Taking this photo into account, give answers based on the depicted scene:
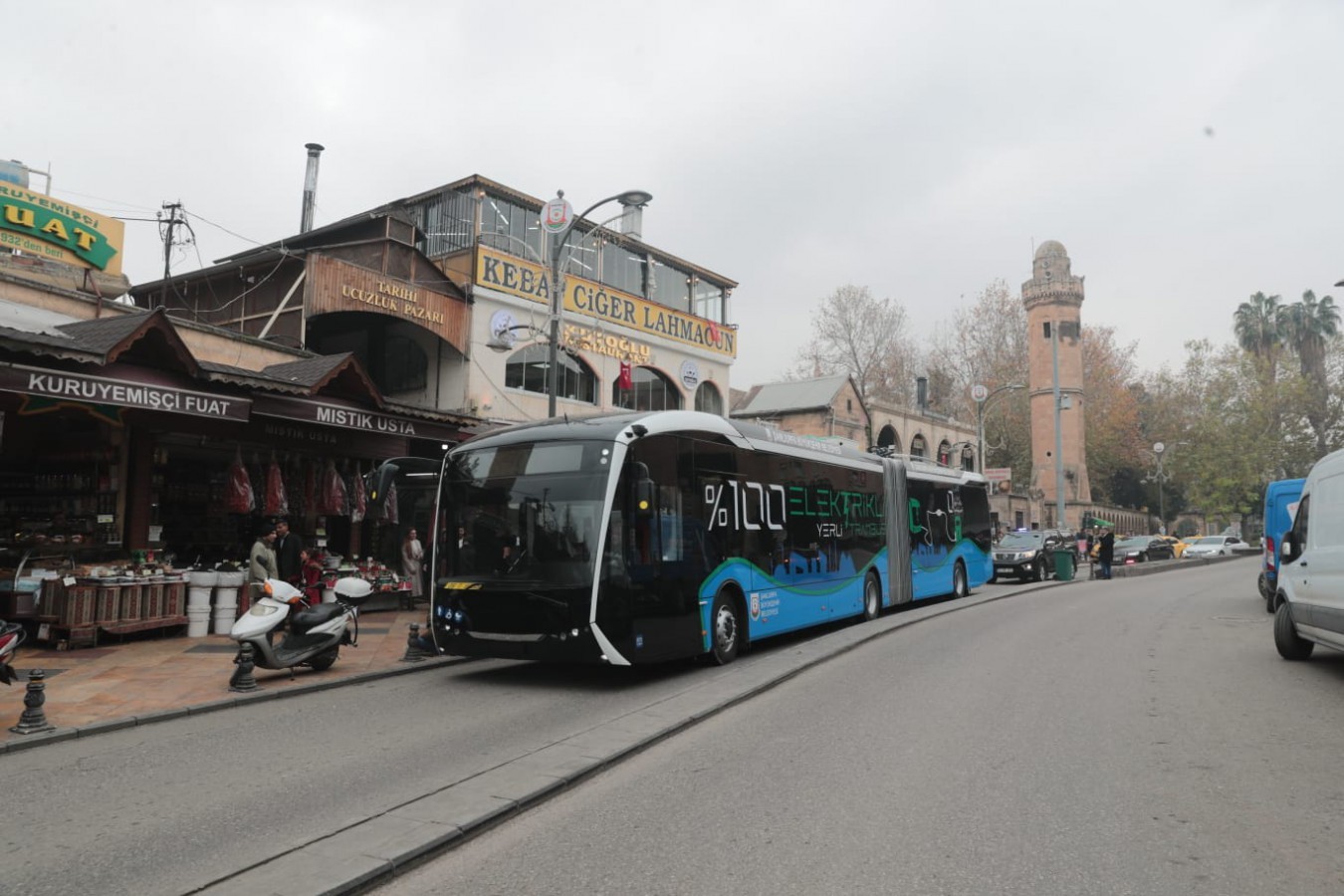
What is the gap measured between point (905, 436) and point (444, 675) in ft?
129

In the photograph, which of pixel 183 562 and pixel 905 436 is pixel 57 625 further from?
pixel 905 436

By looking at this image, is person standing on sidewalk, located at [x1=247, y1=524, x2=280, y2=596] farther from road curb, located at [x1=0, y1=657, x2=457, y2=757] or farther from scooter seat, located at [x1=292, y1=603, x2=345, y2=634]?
road curb, located at [x1=0, y1=657, x2=457, y2=757]

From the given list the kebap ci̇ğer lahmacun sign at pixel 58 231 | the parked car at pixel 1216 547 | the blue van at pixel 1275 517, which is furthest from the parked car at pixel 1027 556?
the kebap ci̇ğer lahmacun sign at pixel 58 231

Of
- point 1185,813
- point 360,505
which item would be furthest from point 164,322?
point 1185,813

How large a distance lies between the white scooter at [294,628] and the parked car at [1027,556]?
893 inches

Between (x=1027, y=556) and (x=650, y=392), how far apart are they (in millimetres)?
13275

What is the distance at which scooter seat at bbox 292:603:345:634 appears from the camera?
10.4m

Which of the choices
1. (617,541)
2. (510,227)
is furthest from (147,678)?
(510,227)

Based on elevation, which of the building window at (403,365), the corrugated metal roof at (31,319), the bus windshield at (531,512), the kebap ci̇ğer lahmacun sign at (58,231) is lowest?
the bus windshield at (531,512)

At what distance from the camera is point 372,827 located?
16.5ft

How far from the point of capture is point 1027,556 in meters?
29.2

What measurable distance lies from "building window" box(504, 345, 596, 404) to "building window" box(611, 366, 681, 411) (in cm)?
186

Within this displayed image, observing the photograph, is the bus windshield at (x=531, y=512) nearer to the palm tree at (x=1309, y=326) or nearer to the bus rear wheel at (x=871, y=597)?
the bus rear wheel at (x=871, y=597)

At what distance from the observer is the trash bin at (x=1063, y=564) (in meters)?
29.7
